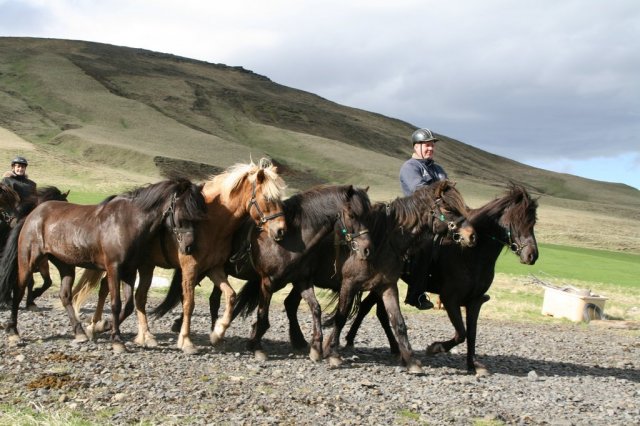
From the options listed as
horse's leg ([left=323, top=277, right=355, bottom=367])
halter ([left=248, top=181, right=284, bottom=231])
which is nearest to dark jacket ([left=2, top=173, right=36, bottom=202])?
halter ([left=248, top=181, right=284, bottom=231])

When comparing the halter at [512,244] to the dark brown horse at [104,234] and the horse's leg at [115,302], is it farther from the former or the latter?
the horse's leg at [115,302]

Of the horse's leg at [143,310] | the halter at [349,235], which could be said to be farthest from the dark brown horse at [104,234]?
the halter at [349,235]

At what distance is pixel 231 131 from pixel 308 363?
11564cm

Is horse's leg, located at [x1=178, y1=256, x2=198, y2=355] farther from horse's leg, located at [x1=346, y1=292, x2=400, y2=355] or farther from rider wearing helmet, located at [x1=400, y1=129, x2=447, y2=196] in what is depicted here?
rider wearing helmet, located at [x1=400, y1=129, x2=447, y2=196]

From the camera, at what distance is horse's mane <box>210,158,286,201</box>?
32.1 feet

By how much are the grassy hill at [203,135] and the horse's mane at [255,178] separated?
41.7 m

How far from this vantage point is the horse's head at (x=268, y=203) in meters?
9.69

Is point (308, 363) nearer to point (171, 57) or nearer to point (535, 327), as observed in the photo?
point (535, 327)

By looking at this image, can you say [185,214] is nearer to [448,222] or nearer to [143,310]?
[143,310]

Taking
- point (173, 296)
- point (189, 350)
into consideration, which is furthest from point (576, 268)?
point (189, 350)

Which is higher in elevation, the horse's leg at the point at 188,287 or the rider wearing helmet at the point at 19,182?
the rider wearing helmet at the point at 19,182

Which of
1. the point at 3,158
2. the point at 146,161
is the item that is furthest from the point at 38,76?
the point at 3,158

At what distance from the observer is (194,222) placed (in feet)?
32.8

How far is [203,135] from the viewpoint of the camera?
103 meters
